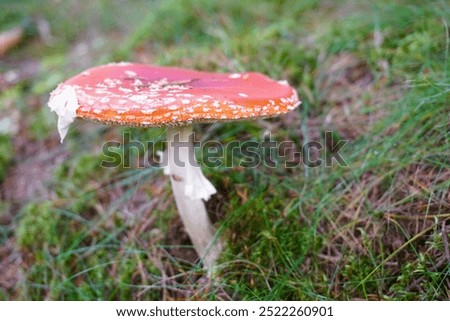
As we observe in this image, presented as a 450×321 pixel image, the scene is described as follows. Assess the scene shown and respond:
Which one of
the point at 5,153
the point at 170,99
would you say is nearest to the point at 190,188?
the point at 170,99

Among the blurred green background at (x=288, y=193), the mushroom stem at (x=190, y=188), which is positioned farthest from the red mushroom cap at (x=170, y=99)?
the blurred green background at (x=288, y=193)

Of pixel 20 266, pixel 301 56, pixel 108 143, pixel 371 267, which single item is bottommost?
pixel 20 266

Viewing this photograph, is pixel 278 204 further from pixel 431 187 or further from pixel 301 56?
pixel 301 56

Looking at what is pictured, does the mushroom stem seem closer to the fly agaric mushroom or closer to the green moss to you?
the fly agaric mushroom

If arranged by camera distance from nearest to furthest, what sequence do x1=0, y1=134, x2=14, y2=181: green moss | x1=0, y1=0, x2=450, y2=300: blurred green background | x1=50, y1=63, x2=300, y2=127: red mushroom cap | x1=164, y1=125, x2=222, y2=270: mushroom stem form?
x1=50, y1=63, x2=300, y2=127: red mushroom cap → x1=0, y1=0, x2=450, y2=300: blurred green background → x1=164, y1=125, x2=222, y2=270: mushroom stem → x1=0, y1=134, x2=14, y2=181: green moss

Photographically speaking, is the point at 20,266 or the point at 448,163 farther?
the point at 20,266

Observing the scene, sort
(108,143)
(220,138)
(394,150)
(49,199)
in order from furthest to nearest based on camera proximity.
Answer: (108,143) → (49,199) → (220,138) → (394,150)

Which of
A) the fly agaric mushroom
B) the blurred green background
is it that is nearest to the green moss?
the blurred green background
